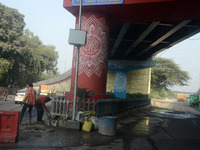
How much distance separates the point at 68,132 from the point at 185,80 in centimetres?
4870

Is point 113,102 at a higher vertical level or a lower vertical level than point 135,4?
lower

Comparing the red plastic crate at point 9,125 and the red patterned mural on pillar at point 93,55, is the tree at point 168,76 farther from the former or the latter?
the red plastic crate at point 9,125

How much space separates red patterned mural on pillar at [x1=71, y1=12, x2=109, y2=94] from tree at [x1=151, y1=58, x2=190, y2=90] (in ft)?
129

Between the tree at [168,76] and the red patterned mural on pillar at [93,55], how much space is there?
129 feet

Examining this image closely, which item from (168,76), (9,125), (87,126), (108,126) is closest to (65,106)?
(87,126)

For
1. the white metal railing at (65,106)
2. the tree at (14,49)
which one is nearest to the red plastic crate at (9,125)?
the white metal railing at (65,106)

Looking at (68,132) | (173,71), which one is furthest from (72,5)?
(173,71)

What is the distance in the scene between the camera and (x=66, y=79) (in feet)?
170

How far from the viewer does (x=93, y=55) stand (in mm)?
12766

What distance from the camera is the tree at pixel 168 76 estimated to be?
50.5 meters

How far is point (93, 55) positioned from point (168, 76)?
A: 41.1 m

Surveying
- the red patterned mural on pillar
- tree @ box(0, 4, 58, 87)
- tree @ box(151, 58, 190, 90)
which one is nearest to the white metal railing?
Result: the red patterned mural on pillar

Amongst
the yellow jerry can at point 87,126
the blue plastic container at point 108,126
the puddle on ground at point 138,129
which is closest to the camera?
the blue plastic container at point 108,126

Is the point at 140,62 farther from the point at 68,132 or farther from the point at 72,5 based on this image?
the point at 68,132
